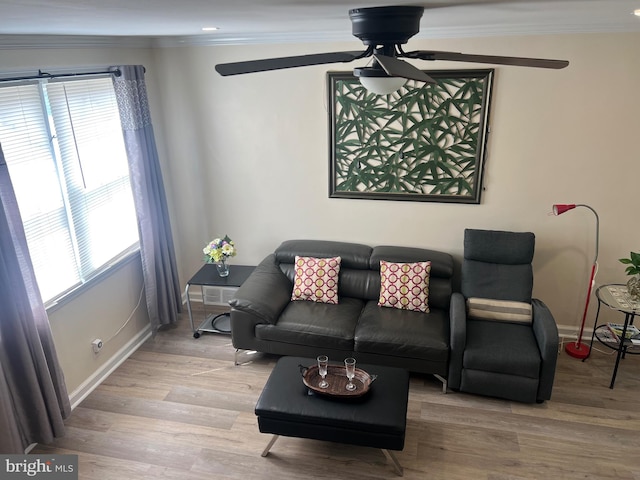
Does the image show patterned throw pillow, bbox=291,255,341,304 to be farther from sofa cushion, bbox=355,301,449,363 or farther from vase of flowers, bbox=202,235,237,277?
vase of flowers, bbox=202,235,237,277

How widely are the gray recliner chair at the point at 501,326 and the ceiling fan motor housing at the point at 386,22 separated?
7.74 feet

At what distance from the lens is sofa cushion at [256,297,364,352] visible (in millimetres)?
3889

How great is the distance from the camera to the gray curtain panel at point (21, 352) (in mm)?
2939

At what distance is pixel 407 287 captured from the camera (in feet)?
13.6

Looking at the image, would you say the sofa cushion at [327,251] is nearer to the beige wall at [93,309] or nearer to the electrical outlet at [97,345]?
the beige wall at [93,309]

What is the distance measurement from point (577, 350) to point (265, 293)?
2.70 m

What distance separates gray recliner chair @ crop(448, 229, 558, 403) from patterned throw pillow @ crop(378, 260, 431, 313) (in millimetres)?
261

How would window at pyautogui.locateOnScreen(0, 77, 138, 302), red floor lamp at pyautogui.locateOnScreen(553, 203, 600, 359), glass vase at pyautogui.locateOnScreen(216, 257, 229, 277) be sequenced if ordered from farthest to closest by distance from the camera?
glass vase at pyautogui.locateOnScreen(216, 257, 229, 277), red floor lamp at pyautogui.locateOnScreen(553, 203, 600, 359), window at pyautogui.locateOnScreen(0, 77, 138, 302)

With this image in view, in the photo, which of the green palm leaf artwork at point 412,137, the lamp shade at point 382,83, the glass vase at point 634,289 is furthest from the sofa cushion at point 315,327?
the lamp shade at point 382,83

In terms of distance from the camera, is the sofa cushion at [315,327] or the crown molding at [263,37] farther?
the sofa cushion at [315,327]

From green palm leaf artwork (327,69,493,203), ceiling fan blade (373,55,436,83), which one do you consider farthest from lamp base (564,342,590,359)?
ceiling fan blade (373,55,436,83)

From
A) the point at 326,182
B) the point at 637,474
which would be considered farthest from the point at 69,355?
the point at 637,474

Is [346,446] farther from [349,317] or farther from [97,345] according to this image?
[97,345]

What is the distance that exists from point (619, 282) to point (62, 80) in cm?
469
